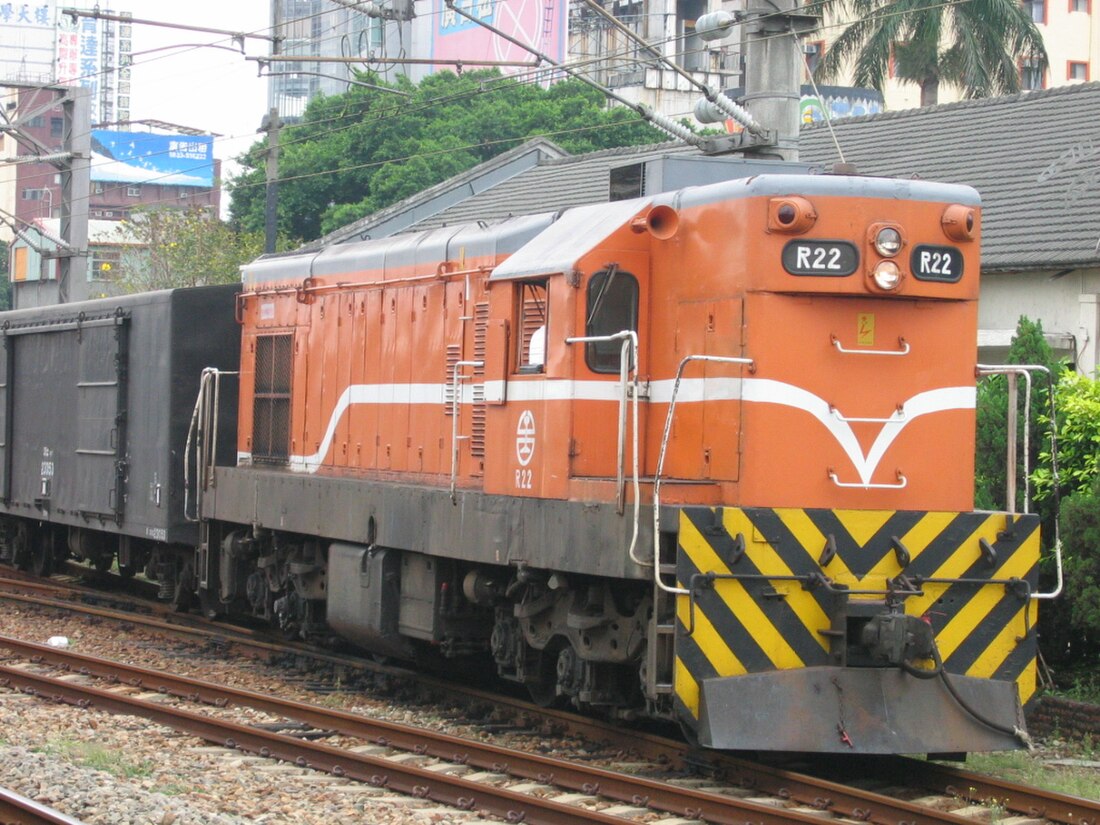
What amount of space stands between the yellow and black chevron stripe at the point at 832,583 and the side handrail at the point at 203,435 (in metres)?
7.24

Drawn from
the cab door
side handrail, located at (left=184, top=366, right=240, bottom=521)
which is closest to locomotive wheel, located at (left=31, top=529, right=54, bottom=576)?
side handrail, located at (left=184, top=366, right=240, bottom=521)

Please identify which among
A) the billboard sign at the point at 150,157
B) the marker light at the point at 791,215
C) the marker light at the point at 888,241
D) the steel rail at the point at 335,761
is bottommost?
the steel rail at the point at 335,761

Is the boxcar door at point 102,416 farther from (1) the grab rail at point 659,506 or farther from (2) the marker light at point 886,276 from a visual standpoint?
(2) the marker light at point 886,276

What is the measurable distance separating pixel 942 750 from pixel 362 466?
5.62 m

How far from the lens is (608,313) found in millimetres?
8773

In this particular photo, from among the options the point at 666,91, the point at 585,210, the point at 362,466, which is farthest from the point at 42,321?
the point at 666,91

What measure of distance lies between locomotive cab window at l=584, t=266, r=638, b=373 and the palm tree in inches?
1163

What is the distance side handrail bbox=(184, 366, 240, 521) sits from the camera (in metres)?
14.0

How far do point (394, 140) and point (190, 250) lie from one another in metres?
11.5

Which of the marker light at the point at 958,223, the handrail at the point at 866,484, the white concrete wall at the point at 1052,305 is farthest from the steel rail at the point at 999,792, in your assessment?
the white concrete wall at the point at 1052,305

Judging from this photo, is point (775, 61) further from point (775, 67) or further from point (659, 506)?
point (659, 506)

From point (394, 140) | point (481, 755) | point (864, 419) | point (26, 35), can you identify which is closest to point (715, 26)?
point (864, 419)

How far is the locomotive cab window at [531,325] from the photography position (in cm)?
910

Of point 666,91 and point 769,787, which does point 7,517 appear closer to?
point 769,787
